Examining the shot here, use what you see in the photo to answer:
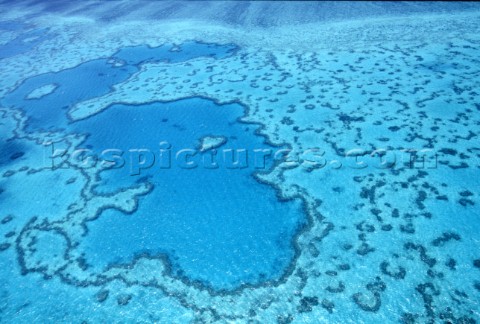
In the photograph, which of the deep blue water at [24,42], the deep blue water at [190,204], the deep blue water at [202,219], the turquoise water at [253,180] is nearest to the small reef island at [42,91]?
the turquoise water at [253,180]

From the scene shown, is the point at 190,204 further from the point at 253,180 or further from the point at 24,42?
the point at 24,42

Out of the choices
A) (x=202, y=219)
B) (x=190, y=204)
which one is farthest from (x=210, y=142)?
(x=202, y=219)

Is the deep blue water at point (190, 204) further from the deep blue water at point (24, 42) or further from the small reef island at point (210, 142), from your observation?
the deep blue water at point (24, 42)

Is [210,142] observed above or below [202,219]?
above

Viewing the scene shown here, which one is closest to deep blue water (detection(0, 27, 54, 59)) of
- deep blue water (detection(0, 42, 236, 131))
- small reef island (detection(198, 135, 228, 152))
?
deep blue water (detection(0, 42, 236, 131))

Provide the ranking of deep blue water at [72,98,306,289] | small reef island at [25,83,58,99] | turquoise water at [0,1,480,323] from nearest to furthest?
turquoise water at [0,1,480,323]
deep blue water at [72,98,306,289]
small reef island at [25,83,58,99]

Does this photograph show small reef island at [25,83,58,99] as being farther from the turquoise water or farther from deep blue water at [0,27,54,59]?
deep blue water at [0,27,54,59]
